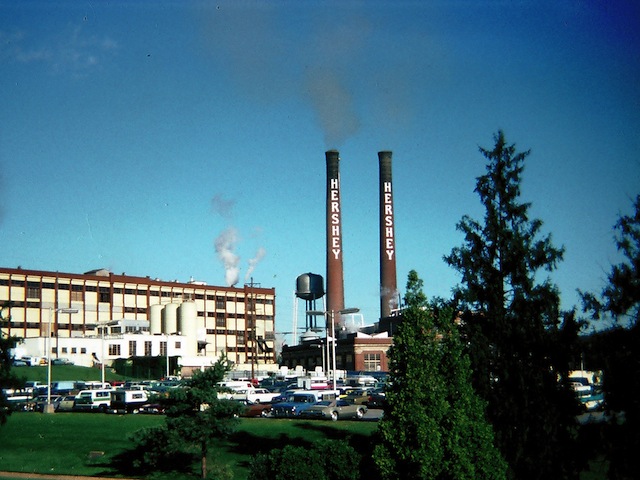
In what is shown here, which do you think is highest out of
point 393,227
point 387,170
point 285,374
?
point 387,170

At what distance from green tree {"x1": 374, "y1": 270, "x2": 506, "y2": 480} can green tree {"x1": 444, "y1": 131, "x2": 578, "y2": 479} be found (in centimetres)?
298

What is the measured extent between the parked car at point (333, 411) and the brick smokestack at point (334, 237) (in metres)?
57.8

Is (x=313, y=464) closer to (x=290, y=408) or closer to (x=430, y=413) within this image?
(x=430, y=413)

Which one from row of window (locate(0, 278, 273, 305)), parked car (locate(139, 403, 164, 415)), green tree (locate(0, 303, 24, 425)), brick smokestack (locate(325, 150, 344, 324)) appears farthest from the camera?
Result: row of window (locate(0, 278, 273, 305))

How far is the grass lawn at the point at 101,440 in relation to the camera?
32.2m

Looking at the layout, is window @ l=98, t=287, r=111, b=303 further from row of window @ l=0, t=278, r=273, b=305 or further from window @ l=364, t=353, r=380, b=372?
window @ l=364, t=353, r=380, b=372

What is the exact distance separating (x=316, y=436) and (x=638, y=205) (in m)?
20.1

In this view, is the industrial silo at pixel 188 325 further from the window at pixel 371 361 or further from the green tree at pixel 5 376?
the green tree at pixel 5 376

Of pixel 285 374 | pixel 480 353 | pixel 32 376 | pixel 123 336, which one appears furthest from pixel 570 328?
pixel 123 336

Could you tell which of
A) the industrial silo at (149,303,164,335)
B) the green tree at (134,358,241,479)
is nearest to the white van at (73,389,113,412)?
the green tree at (134,358,241,479)

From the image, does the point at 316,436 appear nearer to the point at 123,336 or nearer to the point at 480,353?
the point at 480,353

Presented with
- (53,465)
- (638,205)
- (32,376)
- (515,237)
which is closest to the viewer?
(638,205)

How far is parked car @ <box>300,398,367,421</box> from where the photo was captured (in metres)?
46.7

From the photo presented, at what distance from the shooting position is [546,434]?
2289cm
